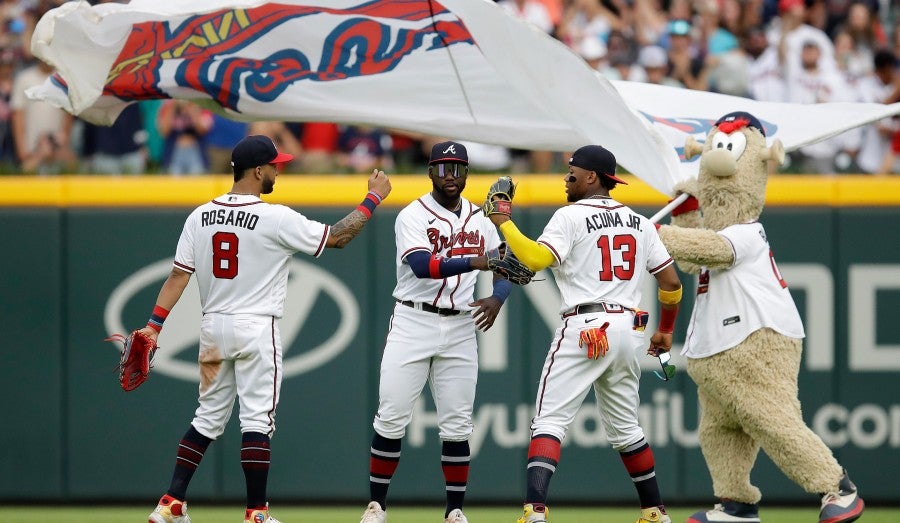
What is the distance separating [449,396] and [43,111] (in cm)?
538

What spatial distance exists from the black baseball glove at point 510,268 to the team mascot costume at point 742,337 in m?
0.95

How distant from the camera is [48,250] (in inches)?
395

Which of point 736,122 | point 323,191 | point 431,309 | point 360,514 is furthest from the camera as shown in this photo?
point 323,191

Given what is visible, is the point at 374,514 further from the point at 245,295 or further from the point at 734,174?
the point at 734,174

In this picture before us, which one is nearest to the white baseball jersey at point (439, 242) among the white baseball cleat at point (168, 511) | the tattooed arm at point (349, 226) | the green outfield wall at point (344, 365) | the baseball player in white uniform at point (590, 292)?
the tattooed arm at point (349, 226)

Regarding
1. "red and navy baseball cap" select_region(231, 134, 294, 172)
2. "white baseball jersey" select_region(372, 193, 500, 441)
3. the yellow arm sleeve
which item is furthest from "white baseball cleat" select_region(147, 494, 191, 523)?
the yellow arm sleeve

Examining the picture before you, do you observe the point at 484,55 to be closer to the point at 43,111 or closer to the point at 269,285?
the point at 269,285

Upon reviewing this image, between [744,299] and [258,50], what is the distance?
3.36 metres

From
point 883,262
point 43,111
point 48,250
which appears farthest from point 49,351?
point 883,262

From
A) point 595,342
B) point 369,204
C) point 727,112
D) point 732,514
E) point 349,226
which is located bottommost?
point 732,514

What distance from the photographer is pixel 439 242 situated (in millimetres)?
7785

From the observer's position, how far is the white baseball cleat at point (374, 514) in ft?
25.2

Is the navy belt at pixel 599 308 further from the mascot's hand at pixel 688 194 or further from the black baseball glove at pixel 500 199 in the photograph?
the mascot's hand at pixel 688 194

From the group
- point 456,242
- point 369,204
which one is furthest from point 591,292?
point 369,204
